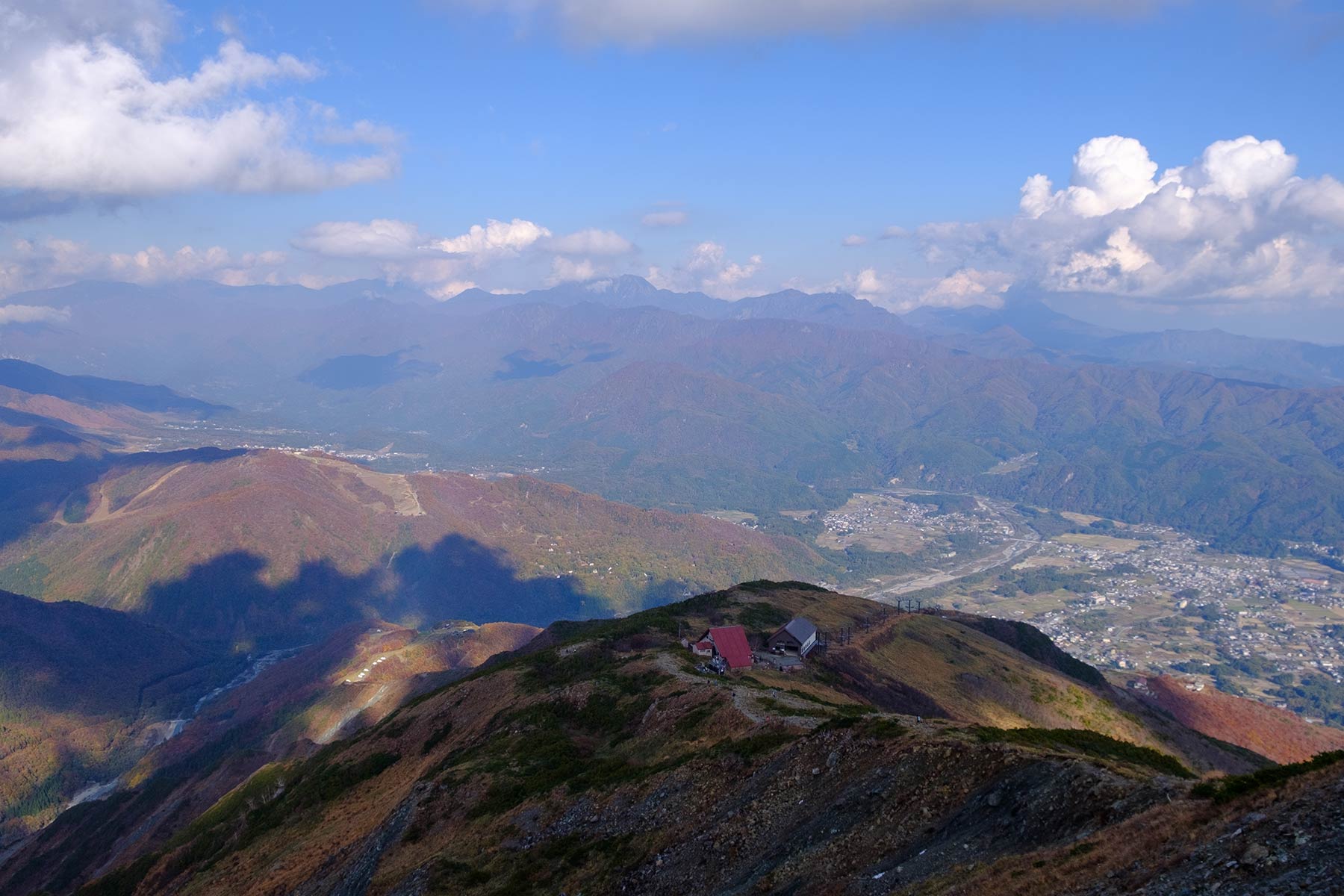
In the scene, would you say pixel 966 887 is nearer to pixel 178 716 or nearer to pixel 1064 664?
pixel 1064 664

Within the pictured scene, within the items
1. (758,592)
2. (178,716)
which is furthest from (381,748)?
(178,716)

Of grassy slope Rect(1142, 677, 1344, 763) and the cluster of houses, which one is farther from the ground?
the cluster of houses

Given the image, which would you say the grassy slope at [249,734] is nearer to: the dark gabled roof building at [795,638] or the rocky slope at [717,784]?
the rocky slope at [717,784]

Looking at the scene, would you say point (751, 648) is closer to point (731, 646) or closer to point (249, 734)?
point (731, 646)

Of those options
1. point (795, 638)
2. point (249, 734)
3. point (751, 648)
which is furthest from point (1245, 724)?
point (249, 734)

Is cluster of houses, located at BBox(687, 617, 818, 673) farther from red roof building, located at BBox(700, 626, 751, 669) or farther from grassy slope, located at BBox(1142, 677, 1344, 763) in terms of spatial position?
grassy slope, located at BBox(1142, 677, 1344, 763)

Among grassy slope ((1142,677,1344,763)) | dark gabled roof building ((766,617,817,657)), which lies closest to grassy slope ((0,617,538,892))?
dark gabled roof building ((766,617,817,657))

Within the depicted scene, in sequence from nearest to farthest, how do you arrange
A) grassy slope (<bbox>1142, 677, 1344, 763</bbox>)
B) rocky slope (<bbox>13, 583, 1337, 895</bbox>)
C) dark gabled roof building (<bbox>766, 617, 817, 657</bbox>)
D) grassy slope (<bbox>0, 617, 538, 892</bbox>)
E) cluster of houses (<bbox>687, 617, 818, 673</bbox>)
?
rocky slope (<bbox>13, 583, 1337, 895</bbox>) → cluster of houses (<bbox>687, 617, 818, 673</bbox>) → dark gabled roof building (<bbox>766, 617, 817, 657</bbox>) → grassy slope (<bbox>0, 617, 538, 892</bbox>) → grassy slope (<bbox>1142, 677, 1344, 763</bbox>)
